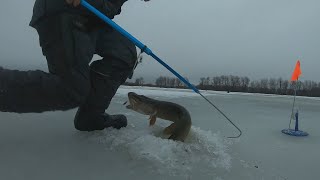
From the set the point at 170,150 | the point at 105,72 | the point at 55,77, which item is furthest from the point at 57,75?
the point at 170,150

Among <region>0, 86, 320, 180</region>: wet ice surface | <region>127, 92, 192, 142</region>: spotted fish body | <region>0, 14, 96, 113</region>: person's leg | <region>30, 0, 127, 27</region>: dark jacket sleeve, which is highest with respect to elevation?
<region>30, 0, 127, 27</region>: dark jacket sleeve

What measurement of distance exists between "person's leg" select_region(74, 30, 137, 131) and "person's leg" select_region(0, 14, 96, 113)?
0.22 meters

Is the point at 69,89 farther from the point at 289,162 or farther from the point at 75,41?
the point at 289,162

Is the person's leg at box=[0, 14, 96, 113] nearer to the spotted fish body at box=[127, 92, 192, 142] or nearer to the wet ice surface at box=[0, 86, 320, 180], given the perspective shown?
the wet ice surface at box=[0, 86, 320, 180]

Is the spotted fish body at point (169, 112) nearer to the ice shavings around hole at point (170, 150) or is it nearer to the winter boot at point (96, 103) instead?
the ice shavings around hole at point (170, 150)

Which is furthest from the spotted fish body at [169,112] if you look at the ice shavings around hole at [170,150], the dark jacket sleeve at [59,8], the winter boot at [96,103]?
the dark jacket sleeve at [59,8]

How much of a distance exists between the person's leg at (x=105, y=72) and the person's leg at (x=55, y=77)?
217 millimetres

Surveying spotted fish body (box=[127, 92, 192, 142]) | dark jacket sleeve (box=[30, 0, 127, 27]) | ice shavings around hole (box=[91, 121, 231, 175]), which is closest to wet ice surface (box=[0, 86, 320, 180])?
ice shavings around hole (box=[91, 121, 231, 175])

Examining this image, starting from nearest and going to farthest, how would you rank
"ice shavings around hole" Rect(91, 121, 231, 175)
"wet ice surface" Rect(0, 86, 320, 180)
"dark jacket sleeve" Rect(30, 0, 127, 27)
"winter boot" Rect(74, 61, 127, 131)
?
"wet ice surface" Rect(0, 86, 320, 180)
"ice shavings around hole" Rect(91, 121, 231, 175)
"dark jacket sleeve" Rect(30, 0, 127, 27)
"winter boot" Rect(74, 61, 127, 131)

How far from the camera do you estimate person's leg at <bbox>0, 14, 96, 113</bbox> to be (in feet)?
7.38

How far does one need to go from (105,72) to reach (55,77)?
39 cm

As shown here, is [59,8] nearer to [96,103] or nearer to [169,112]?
[96,103]

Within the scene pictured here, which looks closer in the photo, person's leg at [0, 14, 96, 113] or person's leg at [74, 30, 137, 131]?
person's leg at [0, 14, 96, 113]

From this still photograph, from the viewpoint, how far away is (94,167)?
76.2 inches
